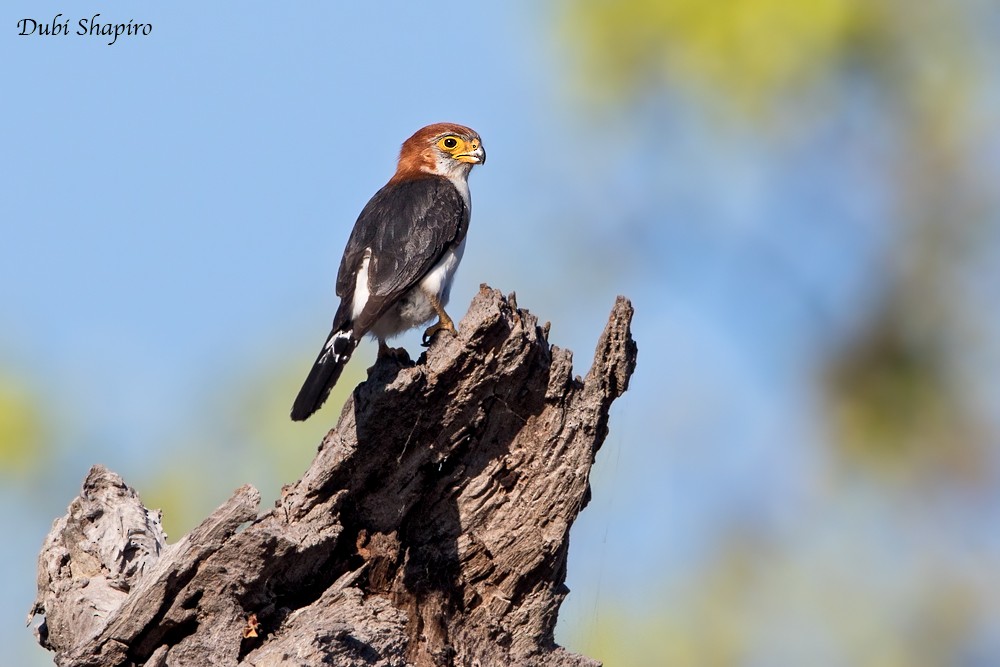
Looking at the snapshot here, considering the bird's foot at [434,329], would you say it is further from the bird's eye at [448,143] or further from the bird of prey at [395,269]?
the bird's eye at [448,143]

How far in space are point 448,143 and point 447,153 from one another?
87 millimetres

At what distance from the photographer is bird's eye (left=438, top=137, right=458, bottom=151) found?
32.2 ft

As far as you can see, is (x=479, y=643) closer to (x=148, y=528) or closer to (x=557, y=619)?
(x=557, y=619)

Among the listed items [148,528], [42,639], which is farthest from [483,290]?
[42,639]

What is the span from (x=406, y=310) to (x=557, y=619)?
2617 mm

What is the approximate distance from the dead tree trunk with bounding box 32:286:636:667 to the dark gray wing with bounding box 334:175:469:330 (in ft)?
5.09

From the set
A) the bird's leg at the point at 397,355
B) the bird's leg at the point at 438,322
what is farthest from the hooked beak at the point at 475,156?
the bird's leg at the point at 397,355

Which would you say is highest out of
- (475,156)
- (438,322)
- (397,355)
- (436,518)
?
(475,156)

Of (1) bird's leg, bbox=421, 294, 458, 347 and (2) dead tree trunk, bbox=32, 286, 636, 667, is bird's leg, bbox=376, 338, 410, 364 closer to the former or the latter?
(2) dead tree trunk, bbox=32, 286, 636, 667

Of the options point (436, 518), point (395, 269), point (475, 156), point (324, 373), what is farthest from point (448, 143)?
point (436, 518)

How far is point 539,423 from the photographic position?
21.0 ft

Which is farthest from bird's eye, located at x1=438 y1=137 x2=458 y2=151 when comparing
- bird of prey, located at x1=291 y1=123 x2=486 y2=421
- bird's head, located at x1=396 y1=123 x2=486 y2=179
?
bird of prey, located at x1=291 y1=123 x2=486 y2=421

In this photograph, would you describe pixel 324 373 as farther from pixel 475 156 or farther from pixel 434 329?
pixel 475 156

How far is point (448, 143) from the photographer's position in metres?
9.82
